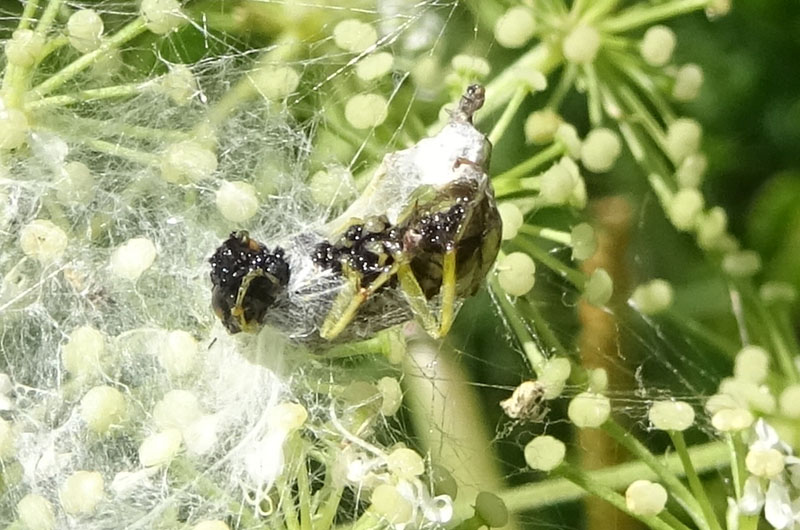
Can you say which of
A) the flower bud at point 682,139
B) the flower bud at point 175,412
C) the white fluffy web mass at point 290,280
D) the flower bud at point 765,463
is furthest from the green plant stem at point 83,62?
the flower bud at point 765,463

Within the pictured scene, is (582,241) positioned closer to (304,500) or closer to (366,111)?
(366,111)

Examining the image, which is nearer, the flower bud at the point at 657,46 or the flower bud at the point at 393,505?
the flower bud at the point at 393,505

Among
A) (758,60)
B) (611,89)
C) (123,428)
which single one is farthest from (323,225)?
(758,60)

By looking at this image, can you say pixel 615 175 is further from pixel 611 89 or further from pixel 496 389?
pixel 496 389

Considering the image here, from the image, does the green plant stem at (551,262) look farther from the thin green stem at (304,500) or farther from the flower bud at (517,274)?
the thin green stem at (304,500)

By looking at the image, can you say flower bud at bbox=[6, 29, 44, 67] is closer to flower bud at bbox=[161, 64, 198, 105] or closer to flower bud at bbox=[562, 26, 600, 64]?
flower bud at bbox=[161, 64, 198, 105]

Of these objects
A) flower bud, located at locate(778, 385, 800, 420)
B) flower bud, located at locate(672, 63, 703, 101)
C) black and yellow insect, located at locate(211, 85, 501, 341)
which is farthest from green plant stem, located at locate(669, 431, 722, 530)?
flower bud, located at locate(672, 63, 703, 101)

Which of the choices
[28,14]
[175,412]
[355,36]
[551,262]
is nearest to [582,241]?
[551,262]
